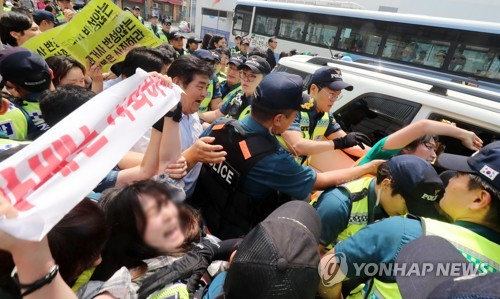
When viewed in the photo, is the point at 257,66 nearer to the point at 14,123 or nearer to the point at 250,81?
the point at 250,81

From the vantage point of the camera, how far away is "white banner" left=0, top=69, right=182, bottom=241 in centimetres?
71

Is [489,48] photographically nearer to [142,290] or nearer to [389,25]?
[389,25]

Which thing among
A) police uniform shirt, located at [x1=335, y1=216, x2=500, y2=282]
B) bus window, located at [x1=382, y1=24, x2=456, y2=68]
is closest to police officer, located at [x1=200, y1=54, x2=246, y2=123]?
police uniform shirt, located at [x1=335, y1=216, x2=500, y2=282]

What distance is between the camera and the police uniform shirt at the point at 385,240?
4.12 feet

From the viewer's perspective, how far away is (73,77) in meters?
2.60

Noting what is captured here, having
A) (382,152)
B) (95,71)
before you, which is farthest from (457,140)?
(95,71)

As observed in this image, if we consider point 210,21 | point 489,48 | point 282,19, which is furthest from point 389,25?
point 210,21

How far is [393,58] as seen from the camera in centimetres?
924

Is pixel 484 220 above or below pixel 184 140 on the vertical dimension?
above

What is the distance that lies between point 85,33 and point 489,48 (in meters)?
8.90

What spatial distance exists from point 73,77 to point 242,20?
1326 cm

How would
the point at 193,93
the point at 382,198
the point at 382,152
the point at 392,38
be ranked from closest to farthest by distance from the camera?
Answer: the point at 382,198, the point at 193,93, the point at 382,152, the point at 392,38

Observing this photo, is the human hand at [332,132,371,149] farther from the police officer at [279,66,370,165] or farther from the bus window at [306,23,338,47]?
→ the bus window at [306,23,338,47]

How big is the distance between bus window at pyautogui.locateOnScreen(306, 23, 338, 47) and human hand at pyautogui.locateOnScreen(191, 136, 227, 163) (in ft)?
33.7
